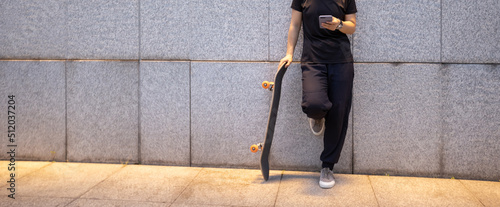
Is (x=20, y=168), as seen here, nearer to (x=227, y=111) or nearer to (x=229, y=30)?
(x=227, y=111)

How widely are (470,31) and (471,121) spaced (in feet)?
2.96

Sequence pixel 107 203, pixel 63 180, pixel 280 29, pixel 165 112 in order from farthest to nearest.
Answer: pixel 165 112
pixel 280 29
pixel 63 180
pixel 107 203

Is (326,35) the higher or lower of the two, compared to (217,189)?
higher

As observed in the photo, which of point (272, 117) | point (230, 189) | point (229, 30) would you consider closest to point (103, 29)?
point (229, 30)

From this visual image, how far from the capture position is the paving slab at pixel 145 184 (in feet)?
12.0

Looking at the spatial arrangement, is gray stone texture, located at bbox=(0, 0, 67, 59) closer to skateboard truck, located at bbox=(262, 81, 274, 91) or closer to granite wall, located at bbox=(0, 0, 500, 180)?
granite wall, located at bbox=(0, 0, 500, 180)

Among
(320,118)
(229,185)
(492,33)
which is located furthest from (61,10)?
(492,33)

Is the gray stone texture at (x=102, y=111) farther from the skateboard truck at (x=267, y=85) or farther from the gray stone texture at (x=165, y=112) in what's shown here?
the skateboard truck at (x=267, y=85)

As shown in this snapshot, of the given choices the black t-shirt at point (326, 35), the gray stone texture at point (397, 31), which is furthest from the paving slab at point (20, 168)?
the gray stone texture at point (397, 31)

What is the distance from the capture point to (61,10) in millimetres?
4719

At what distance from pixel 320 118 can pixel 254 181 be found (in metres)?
0.90

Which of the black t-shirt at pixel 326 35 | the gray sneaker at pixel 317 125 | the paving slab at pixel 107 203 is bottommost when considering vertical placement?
the paving slab at pixel 107 203

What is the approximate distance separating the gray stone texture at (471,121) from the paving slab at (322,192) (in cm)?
98

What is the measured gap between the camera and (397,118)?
4.30m
